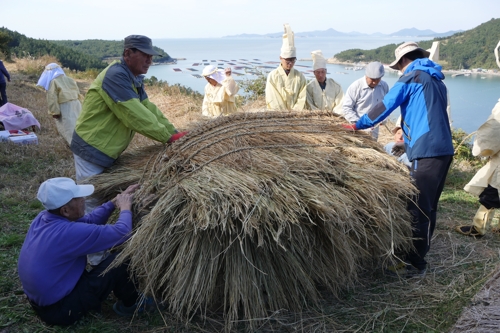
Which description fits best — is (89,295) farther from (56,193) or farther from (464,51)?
(464,51)

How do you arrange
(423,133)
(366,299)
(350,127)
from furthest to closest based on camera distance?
(350,127) → (423,133) → (366,299)

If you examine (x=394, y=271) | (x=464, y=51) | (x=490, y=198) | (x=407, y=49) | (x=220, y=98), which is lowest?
(x=394, y=271)

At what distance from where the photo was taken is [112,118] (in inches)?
117

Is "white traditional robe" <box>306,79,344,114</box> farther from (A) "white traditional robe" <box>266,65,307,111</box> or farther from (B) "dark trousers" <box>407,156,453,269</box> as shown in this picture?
(B) "dark trousers" <box>407,156,453,269</box>

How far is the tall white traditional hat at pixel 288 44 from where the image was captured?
4.64m

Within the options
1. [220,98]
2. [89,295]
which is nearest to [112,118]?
[89,295]

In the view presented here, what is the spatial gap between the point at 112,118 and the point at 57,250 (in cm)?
108

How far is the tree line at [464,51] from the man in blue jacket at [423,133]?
23.4 feet

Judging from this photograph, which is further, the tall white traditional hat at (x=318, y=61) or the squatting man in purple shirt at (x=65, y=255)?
the tall white traditional hat at (x=318, y=61)

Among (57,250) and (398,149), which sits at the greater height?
(398,149)

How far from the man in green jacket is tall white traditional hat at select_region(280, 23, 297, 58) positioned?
6.79ft

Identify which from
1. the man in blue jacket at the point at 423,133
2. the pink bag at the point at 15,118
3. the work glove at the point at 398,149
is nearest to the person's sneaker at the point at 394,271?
the man in blue jacket at the point at 423,133

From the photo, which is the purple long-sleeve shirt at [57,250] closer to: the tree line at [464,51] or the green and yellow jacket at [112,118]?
the green and yellow jacket at [112,118]

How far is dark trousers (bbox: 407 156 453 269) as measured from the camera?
2951mm
